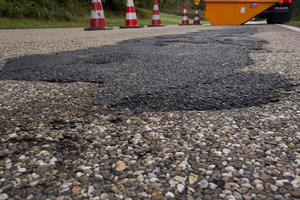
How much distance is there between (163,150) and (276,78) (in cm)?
148

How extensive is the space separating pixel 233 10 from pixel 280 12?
176 cm

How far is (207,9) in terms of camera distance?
11234 millimetres

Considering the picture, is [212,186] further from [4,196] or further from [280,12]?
[280,12]

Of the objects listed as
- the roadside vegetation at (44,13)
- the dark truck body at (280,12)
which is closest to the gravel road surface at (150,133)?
the roadside vegetation at (44,13)

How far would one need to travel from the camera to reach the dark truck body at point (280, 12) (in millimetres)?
10523

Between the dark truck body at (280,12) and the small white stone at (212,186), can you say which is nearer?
the small white stone at (212,186)

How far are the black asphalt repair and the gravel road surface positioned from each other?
0.04ft

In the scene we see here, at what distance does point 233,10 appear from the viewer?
11.1 meters

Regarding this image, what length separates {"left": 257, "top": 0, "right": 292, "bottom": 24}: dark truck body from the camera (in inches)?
414

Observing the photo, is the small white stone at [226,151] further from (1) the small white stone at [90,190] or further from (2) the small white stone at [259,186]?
(1) the small white stone at [90,190]

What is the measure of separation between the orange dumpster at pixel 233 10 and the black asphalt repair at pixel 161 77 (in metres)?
8.16

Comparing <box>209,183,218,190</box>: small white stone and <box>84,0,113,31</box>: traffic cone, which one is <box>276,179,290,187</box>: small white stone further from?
<box>84,0,113,31</box>: traffic cone

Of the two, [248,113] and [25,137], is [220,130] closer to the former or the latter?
[248,113]

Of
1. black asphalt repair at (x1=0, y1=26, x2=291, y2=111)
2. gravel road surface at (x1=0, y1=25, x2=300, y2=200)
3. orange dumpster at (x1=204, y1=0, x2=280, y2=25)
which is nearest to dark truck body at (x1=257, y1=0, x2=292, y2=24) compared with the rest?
orange dumpster at (x1=204, y1=0, x2=280, y2=25)
